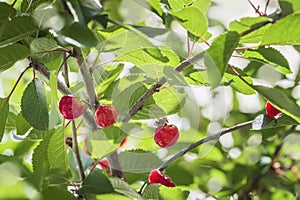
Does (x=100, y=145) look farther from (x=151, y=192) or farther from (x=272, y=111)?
(x=272, y=111)

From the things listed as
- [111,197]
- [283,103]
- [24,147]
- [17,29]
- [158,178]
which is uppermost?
[17,29]

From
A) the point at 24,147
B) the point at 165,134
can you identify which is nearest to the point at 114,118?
the point at 165,134

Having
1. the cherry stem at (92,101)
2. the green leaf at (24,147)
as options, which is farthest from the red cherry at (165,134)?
the green leaf at (24,147)

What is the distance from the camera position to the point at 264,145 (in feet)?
5.69

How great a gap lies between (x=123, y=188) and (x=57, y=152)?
0.22 metres

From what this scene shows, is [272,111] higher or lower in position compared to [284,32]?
lower


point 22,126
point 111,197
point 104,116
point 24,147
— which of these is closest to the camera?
point 111,197

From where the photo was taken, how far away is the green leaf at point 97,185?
0.75 m

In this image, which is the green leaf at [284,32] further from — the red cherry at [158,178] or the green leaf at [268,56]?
the red cherry at [158,178]

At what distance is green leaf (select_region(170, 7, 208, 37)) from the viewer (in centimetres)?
73

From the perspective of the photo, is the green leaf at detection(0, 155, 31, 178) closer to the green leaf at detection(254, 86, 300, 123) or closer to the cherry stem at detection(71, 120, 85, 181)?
the cherry stem at detection(71, 120, 85, 181)

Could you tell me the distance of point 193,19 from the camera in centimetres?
76

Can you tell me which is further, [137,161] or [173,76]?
[137,161]

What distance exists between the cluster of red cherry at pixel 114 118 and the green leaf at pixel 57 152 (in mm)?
41
